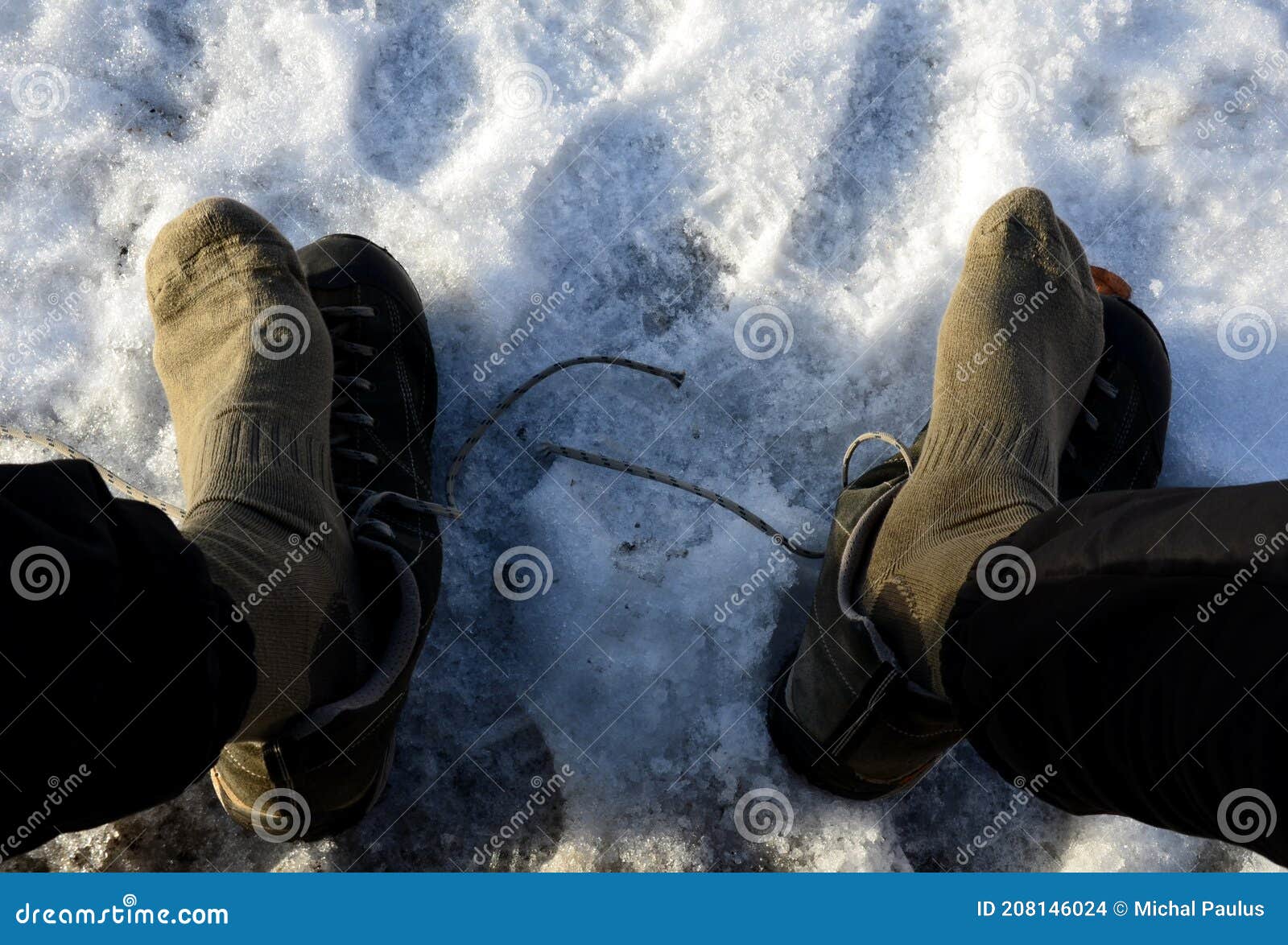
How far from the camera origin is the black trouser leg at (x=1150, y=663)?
0.80m

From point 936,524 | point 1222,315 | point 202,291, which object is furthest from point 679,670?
point 1222,315

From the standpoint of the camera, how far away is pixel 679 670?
1646 millimetres

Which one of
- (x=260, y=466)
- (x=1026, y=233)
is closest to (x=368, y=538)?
(x=260, y=466)

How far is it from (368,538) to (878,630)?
0.82m

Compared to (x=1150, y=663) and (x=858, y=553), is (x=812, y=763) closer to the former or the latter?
(x=858, y=553)

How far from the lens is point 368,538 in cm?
146

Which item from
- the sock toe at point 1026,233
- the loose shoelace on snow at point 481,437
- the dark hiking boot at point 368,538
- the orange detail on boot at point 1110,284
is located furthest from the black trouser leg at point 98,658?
the orange detail on boot at point 1110,284

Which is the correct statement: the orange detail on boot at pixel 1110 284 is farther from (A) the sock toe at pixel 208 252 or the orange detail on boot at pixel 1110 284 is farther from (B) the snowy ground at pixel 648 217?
(A) the sock toe at pixel 208 252

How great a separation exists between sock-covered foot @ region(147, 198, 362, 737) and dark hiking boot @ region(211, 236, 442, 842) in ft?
0.17

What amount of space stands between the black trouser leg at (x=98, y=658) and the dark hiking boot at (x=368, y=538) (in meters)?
0.27

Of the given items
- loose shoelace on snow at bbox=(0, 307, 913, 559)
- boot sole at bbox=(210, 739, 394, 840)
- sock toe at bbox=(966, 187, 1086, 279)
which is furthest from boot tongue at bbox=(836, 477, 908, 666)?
boot sole at bbox=(210, 739, 394, 840)

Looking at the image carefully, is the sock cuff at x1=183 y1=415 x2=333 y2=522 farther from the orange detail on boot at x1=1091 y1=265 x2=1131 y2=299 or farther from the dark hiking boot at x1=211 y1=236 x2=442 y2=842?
the orange detail on boot at x1=1091 y1=265 x2=1131 y2=299

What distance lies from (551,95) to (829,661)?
1234 millimetres

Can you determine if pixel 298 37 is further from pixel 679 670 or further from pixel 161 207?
pixel 679 670
